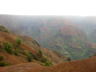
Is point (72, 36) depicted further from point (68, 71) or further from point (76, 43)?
point (68, 71)

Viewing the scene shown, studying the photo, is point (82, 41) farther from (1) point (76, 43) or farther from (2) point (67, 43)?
(2) point (67, 43)

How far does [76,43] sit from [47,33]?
8663 centimetres

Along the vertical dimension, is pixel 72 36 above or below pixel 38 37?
above

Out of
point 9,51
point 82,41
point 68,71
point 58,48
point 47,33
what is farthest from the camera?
point 47,33

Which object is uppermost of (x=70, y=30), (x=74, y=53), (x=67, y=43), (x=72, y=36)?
(x=70, y=30)

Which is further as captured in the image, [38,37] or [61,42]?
[38,37]

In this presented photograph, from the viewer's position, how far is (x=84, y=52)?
335 ft

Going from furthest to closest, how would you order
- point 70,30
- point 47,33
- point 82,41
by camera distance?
1. point 47,33
2. point 70,30
3. point 82,41

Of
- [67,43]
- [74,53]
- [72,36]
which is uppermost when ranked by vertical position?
[72,36]

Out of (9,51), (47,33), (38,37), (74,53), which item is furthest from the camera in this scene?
(47,33)

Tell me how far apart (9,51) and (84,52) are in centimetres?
11059

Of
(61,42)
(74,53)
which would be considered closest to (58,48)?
(61,42)

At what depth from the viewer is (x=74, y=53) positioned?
329ft

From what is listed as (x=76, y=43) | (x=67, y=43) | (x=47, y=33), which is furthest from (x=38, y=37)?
(x=76, y=43)
